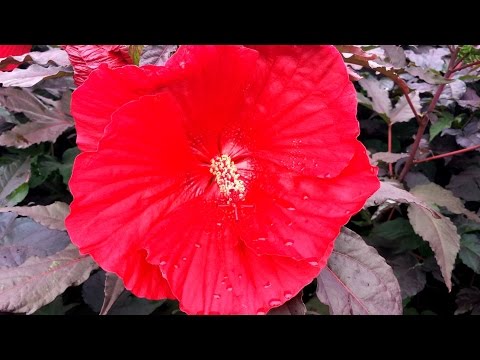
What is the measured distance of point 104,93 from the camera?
0.58 m

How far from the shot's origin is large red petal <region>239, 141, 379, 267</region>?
63cm

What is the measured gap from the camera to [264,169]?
0.69 m

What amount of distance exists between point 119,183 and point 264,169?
8.0 inches

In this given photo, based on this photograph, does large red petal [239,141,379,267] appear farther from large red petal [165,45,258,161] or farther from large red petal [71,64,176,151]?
large red petal [71,64,176,151]

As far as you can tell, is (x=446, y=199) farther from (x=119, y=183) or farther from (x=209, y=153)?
(x=119, y=183)

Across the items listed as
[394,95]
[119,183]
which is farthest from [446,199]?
[119,183]

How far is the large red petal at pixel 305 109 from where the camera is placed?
604mm

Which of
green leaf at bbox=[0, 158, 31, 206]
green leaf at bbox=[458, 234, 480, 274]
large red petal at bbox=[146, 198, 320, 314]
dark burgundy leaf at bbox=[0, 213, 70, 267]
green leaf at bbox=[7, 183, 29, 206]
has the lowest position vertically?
green leaf at bbox=[458, 234, 480, 274]

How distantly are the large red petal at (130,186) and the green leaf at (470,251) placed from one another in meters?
0.71

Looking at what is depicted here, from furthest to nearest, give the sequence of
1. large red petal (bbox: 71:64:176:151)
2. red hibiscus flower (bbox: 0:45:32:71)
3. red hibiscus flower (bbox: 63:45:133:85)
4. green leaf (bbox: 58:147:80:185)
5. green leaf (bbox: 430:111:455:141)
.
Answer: green leaf (bbox: 430:111:455:141) < green leaf (bbox: 58:147:80:185) < red hibiscus flower (bbox: 0:45:32:71) < red hibiscus flower (bbox: 63:45:133:85) < large red petal (bbox: 71:64:176:151)

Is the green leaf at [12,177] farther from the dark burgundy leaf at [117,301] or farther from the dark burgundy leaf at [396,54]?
the dark burgundy leaf at [396,54]

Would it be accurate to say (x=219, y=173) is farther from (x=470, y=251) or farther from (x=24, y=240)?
(x=470, y=251)

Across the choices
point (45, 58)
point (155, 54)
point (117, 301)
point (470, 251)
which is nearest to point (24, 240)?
point (117, 301)

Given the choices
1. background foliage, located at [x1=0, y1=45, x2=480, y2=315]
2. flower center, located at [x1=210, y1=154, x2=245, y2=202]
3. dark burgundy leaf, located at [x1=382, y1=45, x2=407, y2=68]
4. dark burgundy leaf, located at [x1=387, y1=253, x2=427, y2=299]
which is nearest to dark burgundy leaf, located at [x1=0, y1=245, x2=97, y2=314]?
background foliage, located at [x1=0, y1=45, x2=480, y2=315]
